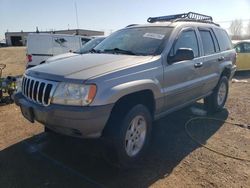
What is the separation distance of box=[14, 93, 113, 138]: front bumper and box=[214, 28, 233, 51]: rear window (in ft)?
12.6

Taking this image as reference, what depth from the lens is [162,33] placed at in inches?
180

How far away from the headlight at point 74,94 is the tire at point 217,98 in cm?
376

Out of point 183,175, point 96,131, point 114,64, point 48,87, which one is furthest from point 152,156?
point 48,87

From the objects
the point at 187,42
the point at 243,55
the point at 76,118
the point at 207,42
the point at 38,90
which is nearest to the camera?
the point at 76,118

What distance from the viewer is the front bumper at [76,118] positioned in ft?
10.6

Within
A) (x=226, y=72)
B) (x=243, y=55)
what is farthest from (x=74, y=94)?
(x=243, y=55)

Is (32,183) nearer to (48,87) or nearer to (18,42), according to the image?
(48,87)

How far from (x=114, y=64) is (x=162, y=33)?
125 centimetres

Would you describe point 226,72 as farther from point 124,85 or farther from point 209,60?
point 124,85

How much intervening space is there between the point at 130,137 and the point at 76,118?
3.09ft

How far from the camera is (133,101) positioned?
12.6 ft

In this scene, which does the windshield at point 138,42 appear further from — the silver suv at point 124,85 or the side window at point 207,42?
the side window at point 207,42

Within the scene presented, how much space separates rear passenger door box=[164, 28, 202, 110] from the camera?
435cm

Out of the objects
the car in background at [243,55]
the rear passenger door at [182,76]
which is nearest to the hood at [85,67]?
the rear passenger door at [182,76]
